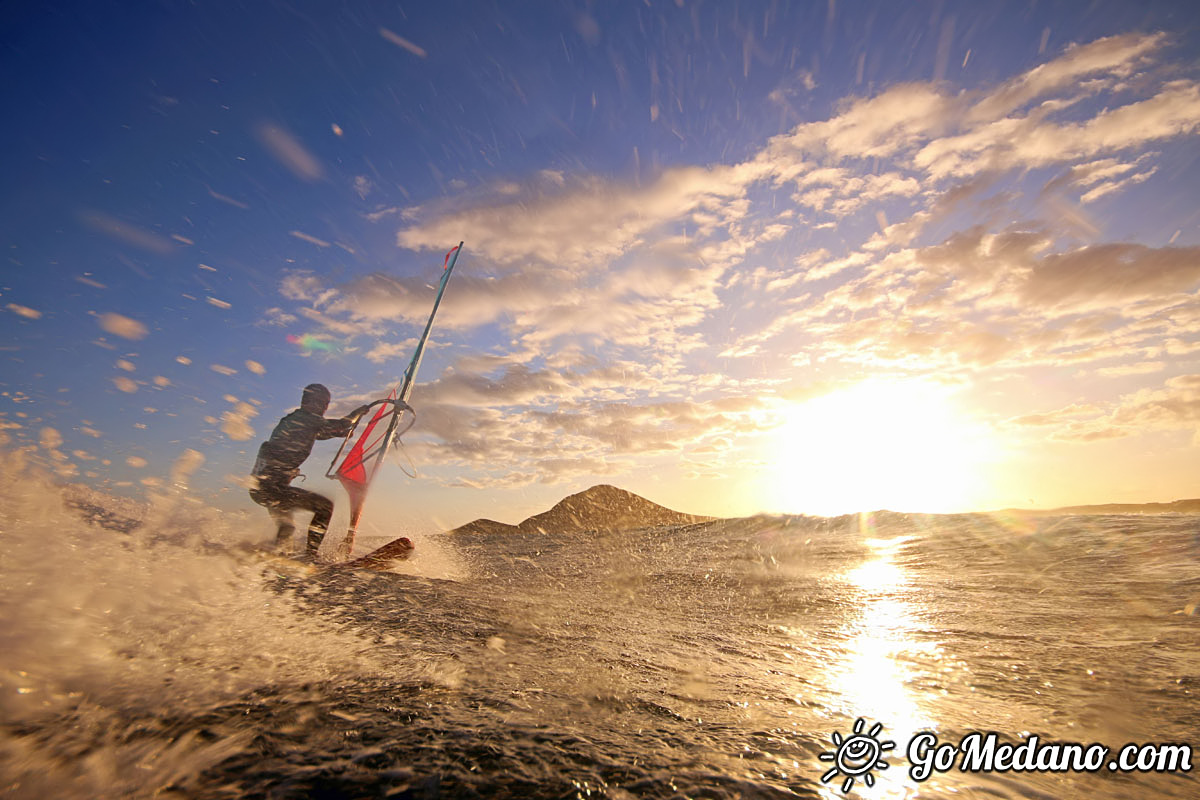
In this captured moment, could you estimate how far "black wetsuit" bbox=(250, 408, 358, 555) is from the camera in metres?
6.42

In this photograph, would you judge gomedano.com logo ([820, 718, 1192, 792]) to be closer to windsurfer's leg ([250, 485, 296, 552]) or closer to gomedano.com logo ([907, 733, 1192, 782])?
gomedano.com logo ([907, 733, 1192, 782])

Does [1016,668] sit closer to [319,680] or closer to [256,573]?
[319,680]

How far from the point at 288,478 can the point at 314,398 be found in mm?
1151

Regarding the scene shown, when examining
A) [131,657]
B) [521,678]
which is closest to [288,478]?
[131,657]

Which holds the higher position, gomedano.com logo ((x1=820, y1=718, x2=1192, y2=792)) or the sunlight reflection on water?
the sunlight reflection on water

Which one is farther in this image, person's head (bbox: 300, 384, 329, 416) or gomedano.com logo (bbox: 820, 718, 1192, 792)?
person's head (bbox: 300, 384, 329, 416)

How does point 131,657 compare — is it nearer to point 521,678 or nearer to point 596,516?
point 521,678

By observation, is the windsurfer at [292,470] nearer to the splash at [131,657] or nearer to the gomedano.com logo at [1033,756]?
the splash at [131,657]

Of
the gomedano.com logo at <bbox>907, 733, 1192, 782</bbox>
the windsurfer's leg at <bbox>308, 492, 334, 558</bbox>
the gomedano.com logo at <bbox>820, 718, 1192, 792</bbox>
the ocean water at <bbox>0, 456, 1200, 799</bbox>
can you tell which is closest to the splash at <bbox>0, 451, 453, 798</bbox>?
the ocean water at <bbox>0, 456, 1200, 799</bbox>

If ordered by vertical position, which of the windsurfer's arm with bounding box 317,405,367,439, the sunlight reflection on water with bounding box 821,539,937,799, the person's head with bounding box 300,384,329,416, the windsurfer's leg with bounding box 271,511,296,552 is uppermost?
the person's head with bounding box 300,384,329,416

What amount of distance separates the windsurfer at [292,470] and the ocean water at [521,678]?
173cm

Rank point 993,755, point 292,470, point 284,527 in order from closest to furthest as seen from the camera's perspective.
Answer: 1. point 993,755
2. point 284,527
3. point 292,470

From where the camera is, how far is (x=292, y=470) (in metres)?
6.50

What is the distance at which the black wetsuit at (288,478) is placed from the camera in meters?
6.42
